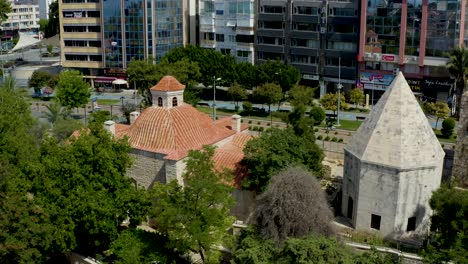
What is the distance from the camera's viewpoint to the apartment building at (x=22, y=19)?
158625 mm

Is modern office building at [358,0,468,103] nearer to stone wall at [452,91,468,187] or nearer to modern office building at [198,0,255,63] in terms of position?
modern office building at [198,0,255,63]

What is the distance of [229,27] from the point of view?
284 ft

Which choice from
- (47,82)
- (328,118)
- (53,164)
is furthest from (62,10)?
(53,164)

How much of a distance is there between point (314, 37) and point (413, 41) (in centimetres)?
1532

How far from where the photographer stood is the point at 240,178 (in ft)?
121

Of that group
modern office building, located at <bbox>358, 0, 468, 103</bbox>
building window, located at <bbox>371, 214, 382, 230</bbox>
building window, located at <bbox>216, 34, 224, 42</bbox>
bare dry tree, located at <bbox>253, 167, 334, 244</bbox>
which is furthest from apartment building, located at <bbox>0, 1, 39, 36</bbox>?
bare dry tree, located at <bbox>253, 167, 334, 244</bbox>

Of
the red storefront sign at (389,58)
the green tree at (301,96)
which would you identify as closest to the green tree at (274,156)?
the green tree at (301,96)

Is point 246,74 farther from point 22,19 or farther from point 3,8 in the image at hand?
point 22,19

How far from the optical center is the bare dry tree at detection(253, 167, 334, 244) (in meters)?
28.4

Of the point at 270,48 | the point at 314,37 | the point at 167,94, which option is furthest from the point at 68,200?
the point at 270,48

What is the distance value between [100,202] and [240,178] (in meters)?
10.0

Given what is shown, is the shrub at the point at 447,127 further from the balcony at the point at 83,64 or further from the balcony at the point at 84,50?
the balcony at the point at 84,50

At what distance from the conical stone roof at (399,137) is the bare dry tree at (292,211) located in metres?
6.26

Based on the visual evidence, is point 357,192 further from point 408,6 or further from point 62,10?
point 62,10
